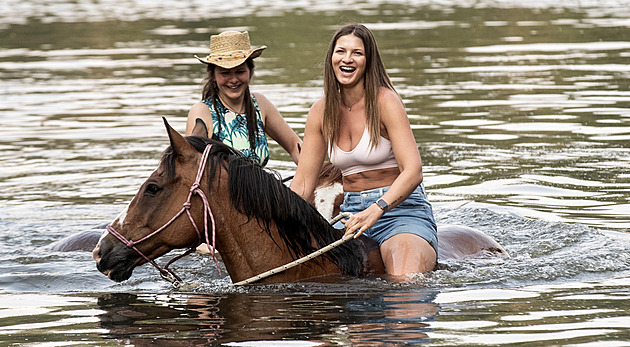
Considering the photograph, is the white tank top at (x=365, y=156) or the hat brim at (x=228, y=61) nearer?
the white tank top at (x=365, y=156)

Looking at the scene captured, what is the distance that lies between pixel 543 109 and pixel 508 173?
11.9ft

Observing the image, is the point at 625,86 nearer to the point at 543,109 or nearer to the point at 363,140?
the point at 543,109

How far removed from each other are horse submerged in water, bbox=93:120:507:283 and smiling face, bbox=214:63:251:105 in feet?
6.20

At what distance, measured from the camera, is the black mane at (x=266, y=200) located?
5.57 m

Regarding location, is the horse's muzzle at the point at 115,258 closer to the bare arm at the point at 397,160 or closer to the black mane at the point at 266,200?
the black mane at the point at 266,200

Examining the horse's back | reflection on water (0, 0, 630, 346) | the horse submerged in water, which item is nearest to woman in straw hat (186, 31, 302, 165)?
reflection on water (0, 0, 630, 346)

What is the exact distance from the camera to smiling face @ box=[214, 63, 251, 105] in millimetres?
7707

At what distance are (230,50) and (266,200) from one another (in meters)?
2.41

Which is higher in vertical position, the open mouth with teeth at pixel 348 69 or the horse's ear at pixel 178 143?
the open mouth with teeth at pixel 348 69

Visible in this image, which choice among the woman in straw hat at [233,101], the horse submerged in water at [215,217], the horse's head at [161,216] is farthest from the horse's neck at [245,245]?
the woman in straw hat at [233,101]

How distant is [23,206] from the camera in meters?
9.98

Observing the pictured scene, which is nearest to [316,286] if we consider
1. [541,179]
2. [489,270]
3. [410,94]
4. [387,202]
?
[387,202]

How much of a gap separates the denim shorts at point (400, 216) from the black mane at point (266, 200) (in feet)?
1.40

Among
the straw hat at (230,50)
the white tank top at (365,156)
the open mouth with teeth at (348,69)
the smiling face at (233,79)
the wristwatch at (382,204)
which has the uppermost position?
the open mouth with teeth at (348,69)
